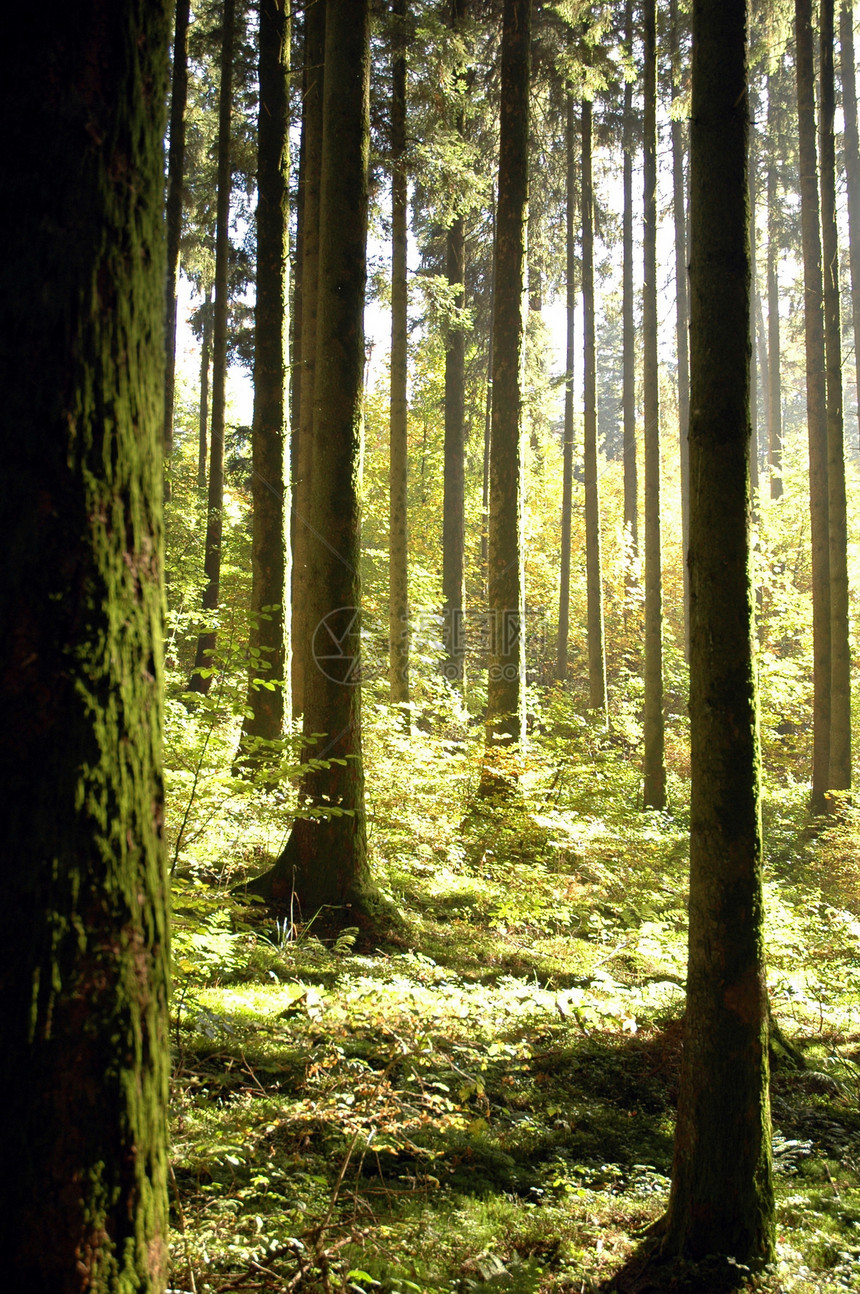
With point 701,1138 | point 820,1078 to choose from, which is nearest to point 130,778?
point 701,1138

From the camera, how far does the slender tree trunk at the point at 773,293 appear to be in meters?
27.2

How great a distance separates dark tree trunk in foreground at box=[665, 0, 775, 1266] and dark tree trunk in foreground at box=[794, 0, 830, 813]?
10815 millimetres

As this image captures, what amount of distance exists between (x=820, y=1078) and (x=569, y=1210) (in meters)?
2.56

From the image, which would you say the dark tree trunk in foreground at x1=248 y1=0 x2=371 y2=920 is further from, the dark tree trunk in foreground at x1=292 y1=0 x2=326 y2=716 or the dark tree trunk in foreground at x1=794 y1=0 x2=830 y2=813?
the dark tree trunk in foreground at x1=794 y1=0 x2=830 y2=813

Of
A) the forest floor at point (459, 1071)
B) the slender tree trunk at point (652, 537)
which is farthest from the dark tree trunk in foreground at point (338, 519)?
the slender tree trunk at point (652, 537)

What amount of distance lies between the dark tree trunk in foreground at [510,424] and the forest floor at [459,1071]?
1687mm

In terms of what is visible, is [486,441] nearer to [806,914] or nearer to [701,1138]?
[806,914]

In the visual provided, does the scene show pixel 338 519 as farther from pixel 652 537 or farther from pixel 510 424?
pixel 652 537

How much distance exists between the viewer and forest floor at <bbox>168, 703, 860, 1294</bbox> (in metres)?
3.06

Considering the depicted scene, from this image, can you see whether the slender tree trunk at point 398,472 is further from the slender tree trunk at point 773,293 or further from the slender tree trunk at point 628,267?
the slender tree trunk at point 773,293

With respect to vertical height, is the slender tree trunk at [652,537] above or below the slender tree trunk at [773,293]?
below

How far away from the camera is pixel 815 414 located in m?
13.7

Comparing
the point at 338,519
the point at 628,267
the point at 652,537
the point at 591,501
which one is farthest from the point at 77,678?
the point at 628,267

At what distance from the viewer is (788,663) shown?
663 inches
